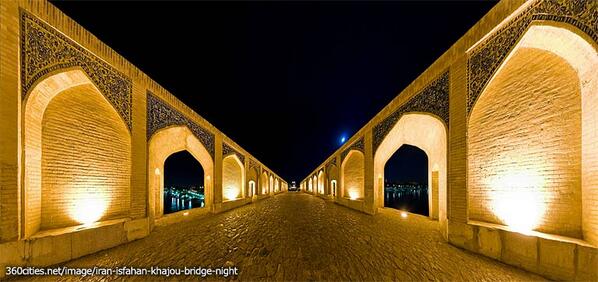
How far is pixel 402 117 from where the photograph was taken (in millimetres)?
7258

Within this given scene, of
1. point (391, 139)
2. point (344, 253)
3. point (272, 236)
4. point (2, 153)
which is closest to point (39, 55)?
point (2, 153)

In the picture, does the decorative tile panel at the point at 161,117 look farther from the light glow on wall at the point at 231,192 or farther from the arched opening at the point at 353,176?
the arched opening at the point at 353,176

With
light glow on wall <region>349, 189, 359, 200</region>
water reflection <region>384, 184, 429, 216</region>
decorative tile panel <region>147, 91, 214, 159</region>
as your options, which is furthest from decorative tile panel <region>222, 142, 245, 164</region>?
water reflection <region>384, 184, 429, 216</region>

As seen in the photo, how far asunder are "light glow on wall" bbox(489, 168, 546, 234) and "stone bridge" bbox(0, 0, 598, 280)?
18 mm

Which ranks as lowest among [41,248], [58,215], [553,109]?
[41,248]

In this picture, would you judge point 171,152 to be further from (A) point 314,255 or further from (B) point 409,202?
(B) point 409,202

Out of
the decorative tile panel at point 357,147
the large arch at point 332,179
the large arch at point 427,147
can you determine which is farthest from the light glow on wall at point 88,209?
the large arch at point 332,179

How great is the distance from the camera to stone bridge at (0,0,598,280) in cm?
334

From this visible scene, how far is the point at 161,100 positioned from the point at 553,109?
8.95m

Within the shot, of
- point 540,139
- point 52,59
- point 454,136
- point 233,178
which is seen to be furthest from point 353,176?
point 52,59

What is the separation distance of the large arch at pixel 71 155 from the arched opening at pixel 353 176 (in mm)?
10373

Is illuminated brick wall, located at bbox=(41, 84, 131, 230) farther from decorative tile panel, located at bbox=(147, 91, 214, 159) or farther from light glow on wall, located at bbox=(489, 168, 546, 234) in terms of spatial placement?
light glow on wall, located at bbox=(489, 168, 546, 234)

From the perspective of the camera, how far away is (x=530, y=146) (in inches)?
154

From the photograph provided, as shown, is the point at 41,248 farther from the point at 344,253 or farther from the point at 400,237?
the point at 400,237
